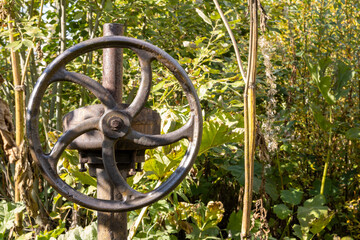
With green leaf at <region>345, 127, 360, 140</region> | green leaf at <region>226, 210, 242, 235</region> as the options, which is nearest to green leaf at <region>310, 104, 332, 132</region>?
green leaf at <region>345, 127, 360, 140</region>

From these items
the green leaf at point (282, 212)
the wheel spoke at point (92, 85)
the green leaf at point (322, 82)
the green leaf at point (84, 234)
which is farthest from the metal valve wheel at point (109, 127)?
the green leaf at point (322, 82)

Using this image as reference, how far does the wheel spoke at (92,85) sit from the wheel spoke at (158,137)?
0.29 feet

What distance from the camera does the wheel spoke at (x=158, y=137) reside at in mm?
1065

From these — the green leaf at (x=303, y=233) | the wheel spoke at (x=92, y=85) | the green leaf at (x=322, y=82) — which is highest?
the green leaf at (x=322, y=82)

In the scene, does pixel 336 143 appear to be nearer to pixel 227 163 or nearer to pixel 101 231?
pixel 227 163

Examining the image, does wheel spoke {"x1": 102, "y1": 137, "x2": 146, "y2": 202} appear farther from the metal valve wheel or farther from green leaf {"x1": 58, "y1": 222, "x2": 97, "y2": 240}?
green leaf {"x1": 58, "y1": 222, "x2": 97, "y2": 240}

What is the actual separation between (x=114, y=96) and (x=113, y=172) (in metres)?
0.21

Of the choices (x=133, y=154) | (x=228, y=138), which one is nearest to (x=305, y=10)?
(x=228, y=138)

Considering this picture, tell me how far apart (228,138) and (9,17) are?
1333mm

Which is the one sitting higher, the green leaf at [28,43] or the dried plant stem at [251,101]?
the green leaf at [28,43]

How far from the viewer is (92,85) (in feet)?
3.44

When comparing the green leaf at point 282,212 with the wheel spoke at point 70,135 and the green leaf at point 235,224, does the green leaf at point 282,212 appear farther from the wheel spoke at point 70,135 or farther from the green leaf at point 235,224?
the wheel spoke at point 70,135

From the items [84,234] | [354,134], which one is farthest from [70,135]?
[354,134]

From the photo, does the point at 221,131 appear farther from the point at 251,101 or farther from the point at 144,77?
the point at 144,77
